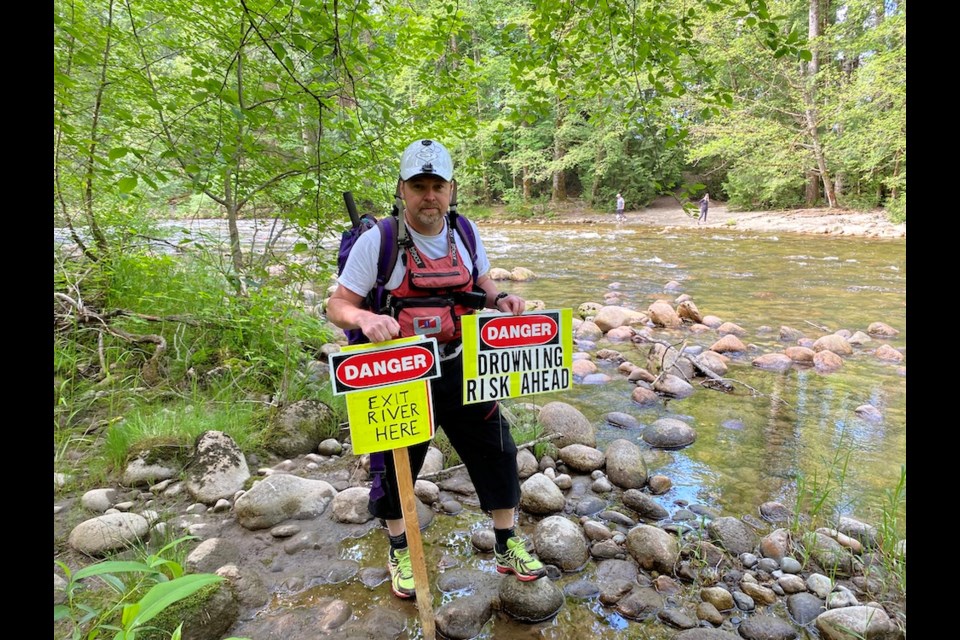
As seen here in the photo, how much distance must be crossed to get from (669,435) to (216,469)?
362 centimetres

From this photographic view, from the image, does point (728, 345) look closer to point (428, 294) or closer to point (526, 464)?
point (526, 464)

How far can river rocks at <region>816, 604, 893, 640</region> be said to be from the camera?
1.94 metres

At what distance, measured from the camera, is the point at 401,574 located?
90.4 inches

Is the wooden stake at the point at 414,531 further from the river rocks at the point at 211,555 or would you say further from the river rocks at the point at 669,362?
the river rocks at the point at 669,362

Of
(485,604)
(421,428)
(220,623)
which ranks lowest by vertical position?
(485,604)

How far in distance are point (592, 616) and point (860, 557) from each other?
165cm

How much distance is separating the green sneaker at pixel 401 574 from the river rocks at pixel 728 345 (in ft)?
18.6

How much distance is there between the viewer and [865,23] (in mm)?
19359

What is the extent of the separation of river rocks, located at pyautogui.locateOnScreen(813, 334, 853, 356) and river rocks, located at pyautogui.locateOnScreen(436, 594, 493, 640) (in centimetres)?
637

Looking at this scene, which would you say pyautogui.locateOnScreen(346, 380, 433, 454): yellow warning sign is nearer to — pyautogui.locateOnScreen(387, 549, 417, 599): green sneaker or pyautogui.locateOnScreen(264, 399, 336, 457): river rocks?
pyautogui.locateOnScreen(387, 549, 417, 599): green sneaker

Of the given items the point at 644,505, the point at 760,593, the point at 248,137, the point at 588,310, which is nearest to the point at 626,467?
the point at 644,505
